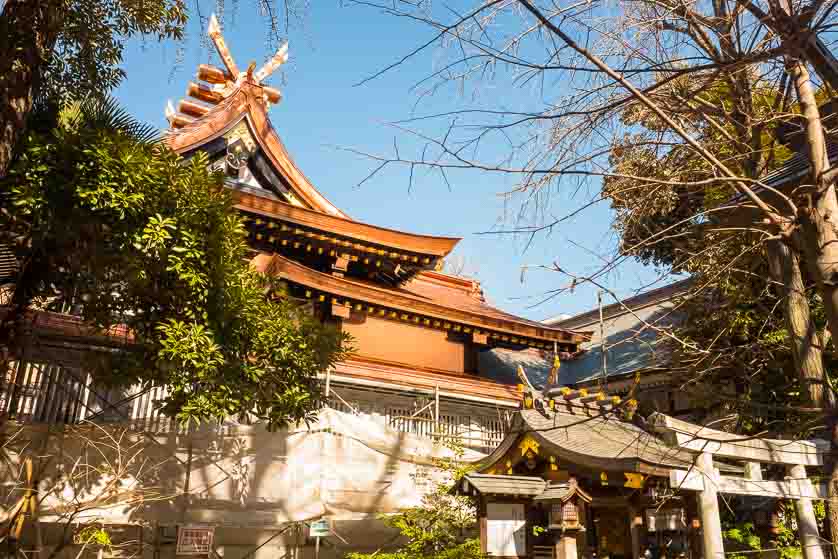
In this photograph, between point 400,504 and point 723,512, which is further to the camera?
point 723,512

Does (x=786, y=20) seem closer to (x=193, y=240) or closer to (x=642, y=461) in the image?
(x=642, y=461)

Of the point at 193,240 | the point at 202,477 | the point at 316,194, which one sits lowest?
the point at 202,477

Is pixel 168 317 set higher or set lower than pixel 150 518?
higher

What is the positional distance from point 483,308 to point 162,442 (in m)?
11.1

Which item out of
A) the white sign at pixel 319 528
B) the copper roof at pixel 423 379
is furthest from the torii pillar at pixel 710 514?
the copper roof at pixel 423 379

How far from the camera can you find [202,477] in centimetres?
879

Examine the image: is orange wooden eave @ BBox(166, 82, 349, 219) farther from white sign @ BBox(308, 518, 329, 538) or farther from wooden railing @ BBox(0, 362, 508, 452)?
white sign @ BBox(308, 518, 329, 538)

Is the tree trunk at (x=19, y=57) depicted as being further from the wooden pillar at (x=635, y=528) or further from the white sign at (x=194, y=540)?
the wooden pillar at (x=635, y=528)

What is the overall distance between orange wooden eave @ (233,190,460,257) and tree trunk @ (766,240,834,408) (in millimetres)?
8435

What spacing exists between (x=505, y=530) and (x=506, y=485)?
52 cm

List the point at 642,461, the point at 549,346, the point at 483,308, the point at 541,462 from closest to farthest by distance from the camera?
the point at 642,461
the point at 541,462
the point at 549,346
the point at 483,308

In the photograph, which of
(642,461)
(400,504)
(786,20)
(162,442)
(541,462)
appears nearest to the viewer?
(786,20)

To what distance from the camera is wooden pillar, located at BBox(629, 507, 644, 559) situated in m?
7.56

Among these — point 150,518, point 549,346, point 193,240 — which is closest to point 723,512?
point 549,346
